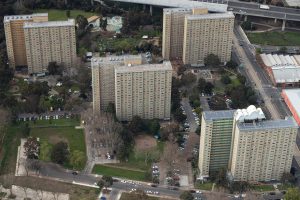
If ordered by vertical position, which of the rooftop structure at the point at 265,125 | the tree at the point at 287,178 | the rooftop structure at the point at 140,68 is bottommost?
the tree at the point at 287,178

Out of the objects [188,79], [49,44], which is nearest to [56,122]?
[49,44]

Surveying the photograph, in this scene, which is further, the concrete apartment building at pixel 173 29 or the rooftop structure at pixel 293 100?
the concrete apartment building at pixel 173 29

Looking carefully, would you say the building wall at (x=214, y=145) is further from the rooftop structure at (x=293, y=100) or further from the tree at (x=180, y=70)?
the tree at (x=180, y=70)

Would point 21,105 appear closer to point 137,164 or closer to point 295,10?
point 137,164

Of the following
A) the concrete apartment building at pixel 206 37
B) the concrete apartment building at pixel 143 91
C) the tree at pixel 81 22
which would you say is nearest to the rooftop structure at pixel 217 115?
the concrete apartment building at pixel 143 91

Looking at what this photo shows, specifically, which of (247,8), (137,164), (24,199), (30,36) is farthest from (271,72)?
(24,199)

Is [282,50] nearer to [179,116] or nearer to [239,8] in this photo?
[239,8]

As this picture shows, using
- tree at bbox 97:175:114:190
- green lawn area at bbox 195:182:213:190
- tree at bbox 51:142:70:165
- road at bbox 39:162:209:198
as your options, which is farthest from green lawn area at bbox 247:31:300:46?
tree at bbox 97:175:114:190
